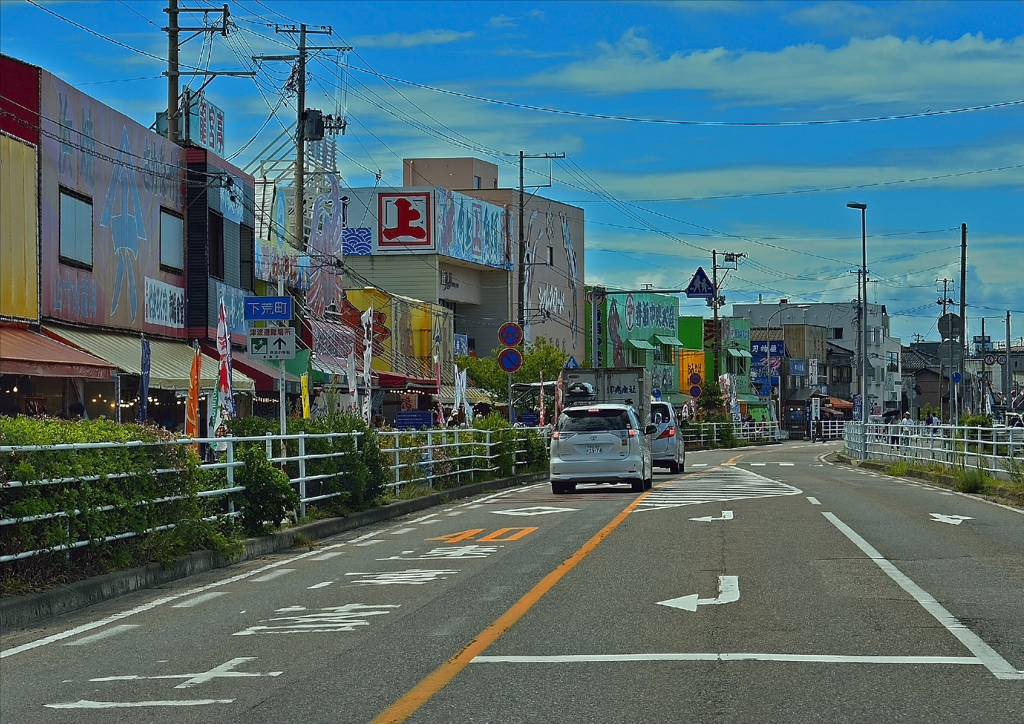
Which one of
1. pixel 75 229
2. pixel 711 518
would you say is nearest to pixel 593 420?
pixel 711 518

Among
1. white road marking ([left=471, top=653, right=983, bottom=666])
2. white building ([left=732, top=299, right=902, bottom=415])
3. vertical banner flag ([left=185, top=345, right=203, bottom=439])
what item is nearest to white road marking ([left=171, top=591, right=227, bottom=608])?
white road marking ([left=471, top=653, right=983, bottom=666])

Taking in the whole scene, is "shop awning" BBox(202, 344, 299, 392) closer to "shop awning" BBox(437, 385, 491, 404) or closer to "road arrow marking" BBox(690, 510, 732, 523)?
"road arrow marking" BBox(690, 510, 732, 523)

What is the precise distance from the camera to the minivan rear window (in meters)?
25.9

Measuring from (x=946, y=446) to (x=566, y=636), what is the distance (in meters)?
26.5

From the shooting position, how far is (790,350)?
125062 mm

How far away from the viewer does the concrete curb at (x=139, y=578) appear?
10.0m

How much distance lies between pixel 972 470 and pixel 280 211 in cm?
2398

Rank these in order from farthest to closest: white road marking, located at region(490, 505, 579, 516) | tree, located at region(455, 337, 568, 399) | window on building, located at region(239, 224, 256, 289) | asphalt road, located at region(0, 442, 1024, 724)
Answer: tree, located at region(455, 337, 568, 399)
window on building, located at region(239, 224, 256, 289)
white road marking, located at region(490, 505, 579, 516)
asphalt road, located at region(0, 442, 1024, 724)

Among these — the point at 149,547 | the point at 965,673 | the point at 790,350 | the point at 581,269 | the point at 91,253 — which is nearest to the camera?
the point at 965,673

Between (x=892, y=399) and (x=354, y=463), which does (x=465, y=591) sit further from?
(x=892, y=399)

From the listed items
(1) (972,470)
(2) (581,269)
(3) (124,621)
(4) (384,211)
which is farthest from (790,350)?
(3) (124,621)

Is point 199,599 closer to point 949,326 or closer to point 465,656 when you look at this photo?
point 465,656

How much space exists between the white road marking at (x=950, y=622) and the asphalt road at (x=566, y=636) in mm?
26

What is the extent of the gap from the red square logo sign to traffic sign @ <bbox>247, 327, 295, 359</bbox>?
153 feet
